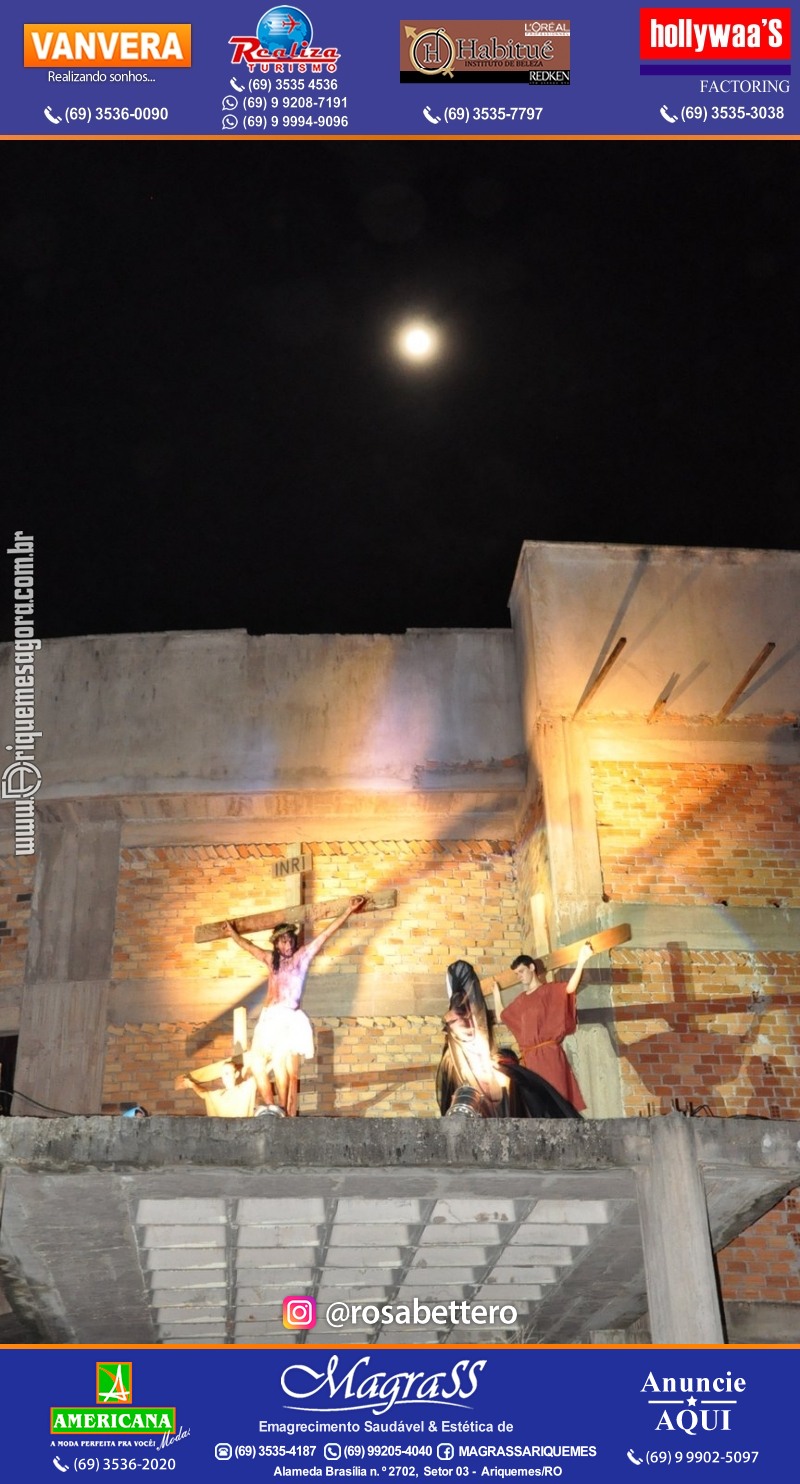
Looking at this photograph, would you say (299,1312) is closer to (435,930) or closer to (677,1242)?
(677,1242)

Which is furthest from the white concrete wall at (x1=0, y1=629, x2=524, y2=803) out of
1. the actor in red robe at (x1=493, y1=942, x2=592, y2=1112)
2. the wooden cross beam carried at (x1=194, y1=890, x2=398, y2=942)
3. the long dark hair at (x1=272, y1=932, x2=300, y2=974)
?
the actor in red robe at (x1=493, y1=942, x2=592, y2=1112)

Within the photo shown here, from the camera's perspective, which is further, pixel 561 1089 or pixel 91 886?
pixel 91 886

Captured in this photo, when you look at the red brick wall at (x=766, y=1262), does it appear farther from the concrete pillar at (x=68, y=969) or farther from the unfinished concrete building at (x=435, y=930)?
the concrete pillar at (x=68, y=969)

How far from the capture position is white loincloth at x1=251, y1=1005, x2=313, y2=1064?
9906mm

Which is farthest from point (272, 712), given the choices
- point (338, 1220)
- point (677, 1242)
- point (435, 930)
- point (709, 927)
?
point (677, 1242)

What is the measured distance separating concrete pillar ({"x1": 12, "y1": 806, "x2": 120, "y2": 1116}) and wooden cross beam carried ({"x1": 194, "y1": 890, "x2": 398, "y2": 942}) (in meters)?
1.52

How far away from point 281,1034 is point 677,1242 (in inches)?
136

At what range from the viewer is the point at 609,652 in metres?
13.0

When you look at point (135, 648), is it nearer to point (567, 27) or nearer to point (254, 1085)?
point (254, 1085)

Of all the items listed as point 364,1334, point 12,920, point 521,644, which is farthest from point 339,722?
point 364,1334

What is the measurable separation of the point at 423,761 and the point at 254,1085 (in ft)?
14.2

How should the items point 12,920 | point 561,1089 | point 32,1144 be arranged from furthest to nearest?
point 12,920 → point 561,1089 → point 32,1144

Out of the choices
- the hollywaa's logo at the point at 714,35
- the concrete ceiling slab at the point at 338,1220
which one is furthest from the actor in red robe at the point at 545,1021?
the hollywaa's logo at the point at 714,35
